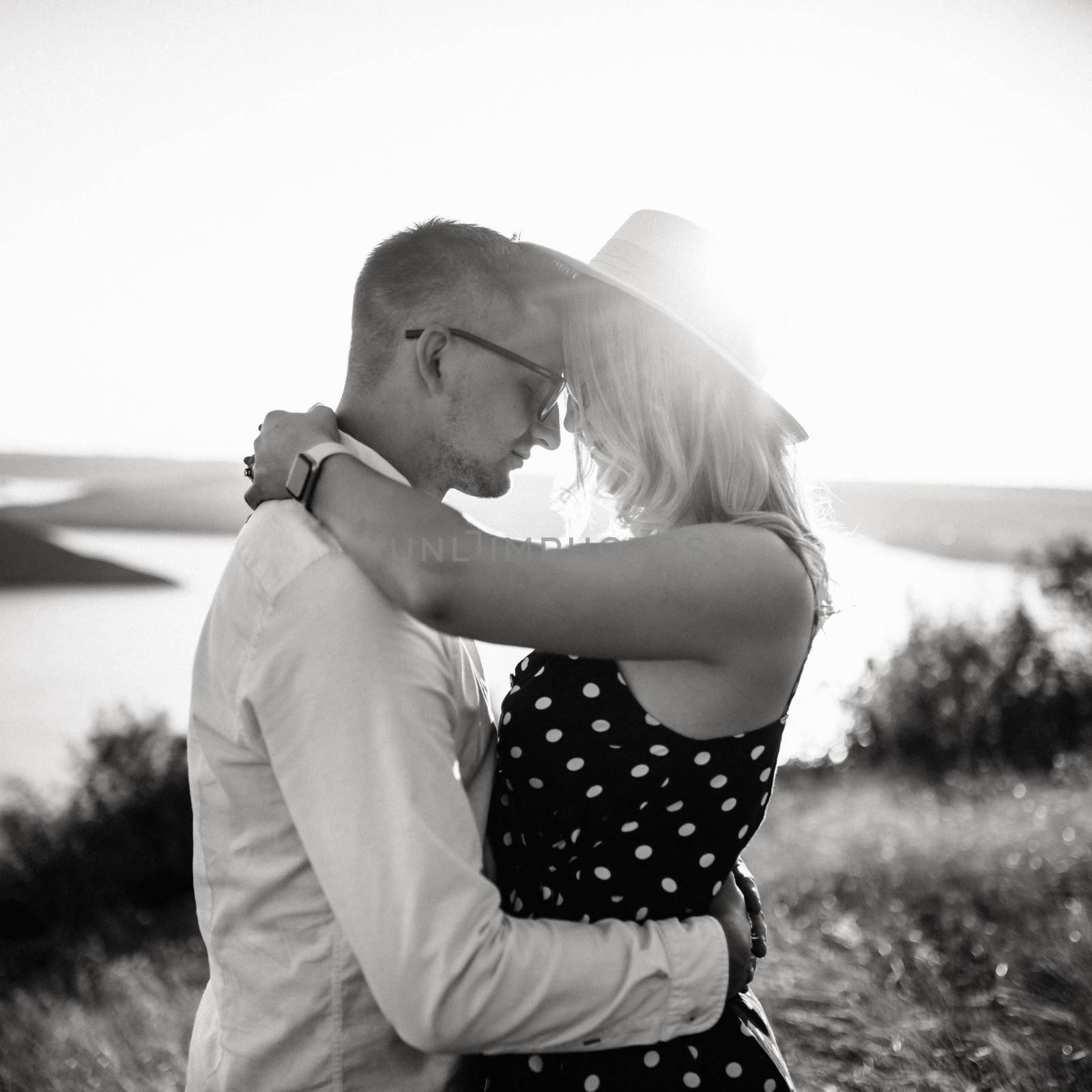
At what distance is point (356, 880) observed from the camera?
4.32 ft

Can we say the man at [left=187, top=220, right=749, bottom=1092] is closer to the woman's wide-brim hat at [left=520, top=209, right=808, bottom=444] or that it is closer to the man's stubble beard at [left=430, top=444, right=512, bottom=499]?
the man's stubble beard at [left=430, top=444, right=512, bottom=499]

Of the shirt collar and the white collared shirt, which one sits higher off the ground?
the shirt collar

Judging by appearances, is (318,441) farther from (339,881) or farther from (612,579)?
(339,881)

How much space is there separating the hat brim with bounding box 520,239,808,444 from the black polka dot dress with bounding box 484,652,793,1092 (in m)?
0.61

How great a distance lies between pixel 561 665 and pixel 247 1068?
831mm

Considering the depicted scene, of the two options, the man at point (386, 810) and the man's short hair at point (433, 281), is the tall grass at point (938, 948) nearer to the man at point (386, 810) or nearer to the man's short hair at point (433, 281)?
the man at point (386, 810)

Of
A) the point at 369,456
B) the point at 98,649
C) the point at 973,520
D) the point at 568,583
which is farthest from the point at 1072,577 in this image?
the point at 568,583

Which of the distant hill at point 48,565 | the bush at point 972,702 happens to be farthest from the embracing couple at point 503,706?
the bush at point 972,702

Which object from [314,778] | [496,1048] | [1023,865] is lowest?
[1023,865]

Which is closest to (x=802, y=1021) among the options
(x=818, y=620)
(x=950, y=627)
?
(x=818, y=620)

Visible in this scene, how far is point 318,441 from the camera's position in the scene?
170 cm

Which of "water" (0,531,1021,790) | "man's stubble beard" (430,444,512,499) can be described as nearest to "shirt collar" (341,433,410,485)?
"man's stubble beard" (430,444,512,499)

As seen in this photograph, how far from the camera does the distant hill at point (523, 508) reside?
4016 millimetres

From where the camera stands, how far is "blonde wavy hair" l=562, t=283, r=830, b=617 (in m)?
1.83
